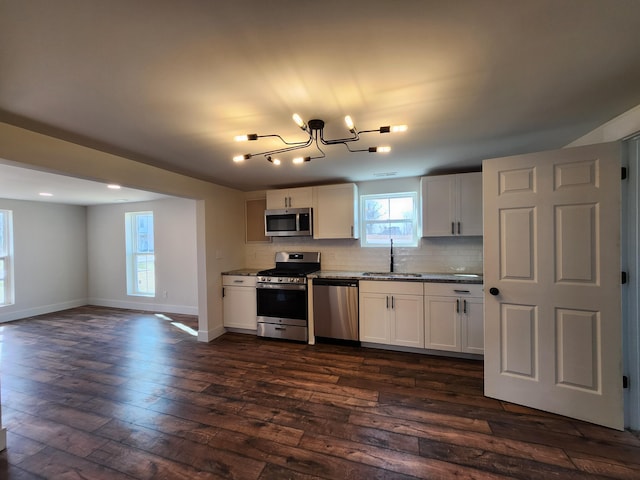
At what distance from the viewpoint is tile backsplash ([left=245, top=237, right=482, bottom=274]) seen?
11.9ft

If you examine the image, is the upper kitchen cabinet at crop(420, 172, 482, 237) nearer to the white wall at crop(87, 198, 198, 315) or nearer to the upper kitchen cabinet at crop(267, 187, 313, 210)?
the upper kitchen cabinet at crop(267, 187, 313, 210)

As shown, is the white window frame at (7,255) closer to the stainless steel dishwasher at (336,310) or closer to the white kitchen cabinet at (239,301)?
the white kitchen cabinet at (239,301)

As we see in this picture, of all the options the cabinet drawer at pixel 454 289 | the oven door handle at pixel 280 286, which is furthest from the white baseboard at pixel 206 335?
the cabinet drawer at pixel 454 289

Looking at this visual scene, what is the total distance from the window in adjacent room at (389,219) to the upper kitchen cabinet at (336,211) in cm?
25

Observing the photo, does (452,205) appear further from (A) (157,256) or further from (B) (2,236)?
(B) (2,236)

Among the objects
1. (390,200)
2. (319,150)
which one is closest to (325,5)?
(319,150)

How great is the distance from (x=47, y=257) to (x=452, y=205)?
7.87 meters

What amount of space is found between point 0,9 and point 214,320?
365 cm

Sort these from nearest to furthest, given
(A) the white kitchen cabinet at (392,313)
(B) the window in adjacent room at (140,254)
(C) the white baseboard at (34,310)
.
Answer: (A) the white kitchen cabinet at (392,313) → (C) the white baseboard at (34,310) → (B) the window in adjacent room at (140,254)

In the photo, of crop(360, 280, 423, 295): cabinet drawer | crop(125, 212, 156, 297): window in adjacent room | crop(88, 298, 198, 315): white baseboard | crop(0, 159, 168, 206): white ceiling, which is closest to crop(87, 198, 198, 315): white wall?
crop(88, 298, 198, 315): white baseboard

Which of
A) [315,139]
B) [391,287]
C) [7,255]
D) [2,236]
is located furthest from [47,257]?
[391,287]

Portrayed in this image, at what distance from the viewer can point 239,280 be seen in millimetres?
4051

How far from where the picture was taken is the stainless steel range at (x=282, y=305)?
3.67 meters

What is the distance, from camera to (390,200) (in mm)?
3986
